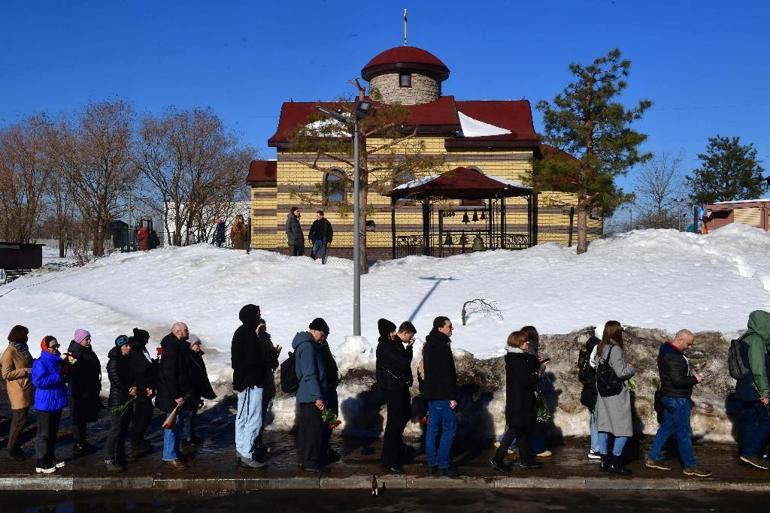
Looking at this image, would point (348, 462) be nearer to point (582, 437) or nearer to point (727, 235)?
point (582, 437)

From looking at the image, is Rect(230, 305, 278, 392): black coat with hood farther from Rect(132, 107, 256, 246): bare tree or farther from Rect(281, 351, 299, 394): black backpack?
Rect(132, 107, 256, 246): bare tree

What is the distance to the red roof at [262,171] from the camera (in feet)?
123

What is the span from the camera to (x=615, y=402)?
8.70 metres

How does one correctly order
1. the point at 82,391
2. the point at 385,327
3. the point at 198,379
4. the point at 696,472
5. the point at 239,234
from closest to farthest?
the point at 696,472 → the point at 385,327 → the point at 198,379 → the point at 82,391 → the point at 239,234

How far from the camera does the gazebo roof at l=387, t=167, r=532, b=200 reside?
76.7 feet

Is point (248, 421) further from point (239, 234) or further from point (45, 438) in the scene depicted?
point (239, 234)

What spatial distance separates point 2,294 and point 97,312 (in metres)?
5.72

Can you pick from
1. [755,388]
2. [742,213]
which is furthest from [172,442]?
[742,213]

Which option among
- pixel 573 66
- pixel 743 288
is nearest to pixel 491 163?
pixel 573 66

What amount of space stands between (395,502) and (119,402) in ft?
12.1

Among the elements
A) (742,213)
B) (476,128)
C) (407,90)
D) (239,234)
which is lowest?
(239,234)

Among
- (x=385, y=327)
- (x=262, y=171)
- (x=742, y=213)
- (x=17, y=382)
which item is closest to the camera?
(x=385, y=327)

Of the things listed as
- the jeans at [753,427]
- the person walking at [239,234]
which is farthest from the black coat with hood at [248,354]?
the person walking at [239,234]

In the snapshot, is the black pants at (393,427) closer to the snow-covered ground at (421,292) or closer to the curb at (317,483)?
the curb at (317,483)
